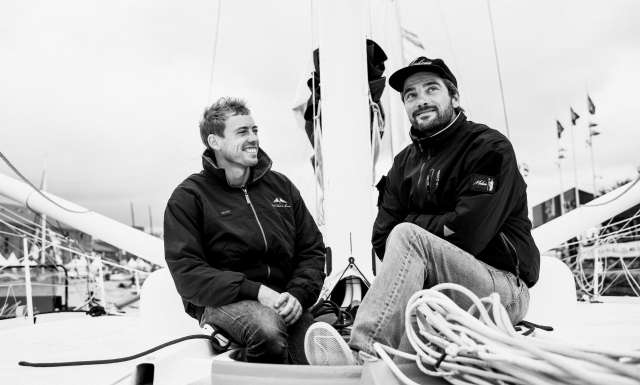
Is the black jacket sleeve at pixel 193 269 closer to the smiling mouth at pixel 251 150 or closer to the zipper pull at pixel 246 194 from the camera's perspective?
the zipper pull at pixel 246 194

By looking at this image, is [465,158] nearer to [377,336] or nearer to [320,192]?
[377,336]

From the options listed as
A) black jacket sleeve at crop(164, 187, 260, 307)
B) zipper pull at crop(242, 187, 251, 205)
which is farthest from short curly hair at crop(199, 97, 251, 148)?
black jacket sleeve at crop(164, 187, 260, 307)

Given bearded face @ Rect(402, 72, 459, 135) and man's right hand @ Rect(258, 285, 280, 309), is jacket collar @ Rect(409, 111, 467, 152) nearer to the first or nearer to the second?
bearded face @ Rect(402, 72, 459, 135)

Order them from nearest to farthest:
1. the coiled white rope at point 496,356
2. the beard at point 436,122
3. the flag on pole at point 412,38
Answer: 1. the coiled white rope at point 496,356
2. the beard at point 436,122
3. the flag on pole at point 412,38

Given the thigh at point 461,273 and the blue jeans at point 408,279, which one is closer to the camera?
the blue jeans at point 408,279

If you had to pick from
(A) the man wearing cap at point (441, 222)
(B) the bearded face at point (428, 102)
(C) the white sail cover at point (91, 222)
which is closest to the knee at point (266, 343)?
(A) the man wearing cap at point (441, 222)

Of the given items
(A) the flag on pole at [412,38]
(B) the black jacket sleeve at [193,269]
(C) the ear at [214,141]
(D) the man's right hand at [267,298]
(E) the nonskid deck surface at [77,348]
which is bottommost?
(E) the nonskid deck surface at [77,348]

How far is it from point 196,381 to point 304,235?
3.25 feet

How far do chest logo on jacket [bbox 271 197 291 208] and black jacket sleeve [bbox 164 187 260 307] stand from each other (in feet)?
1.27

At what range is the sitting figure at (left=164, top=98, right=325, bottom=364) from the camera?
2.08 meters

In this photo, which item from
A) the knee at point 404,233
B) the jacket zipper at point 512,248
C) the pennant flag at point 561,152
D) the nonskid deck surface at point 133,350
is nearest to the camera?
the nonskid deck surface at point 133,350

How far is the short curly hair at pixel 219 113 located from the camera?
2.45 m

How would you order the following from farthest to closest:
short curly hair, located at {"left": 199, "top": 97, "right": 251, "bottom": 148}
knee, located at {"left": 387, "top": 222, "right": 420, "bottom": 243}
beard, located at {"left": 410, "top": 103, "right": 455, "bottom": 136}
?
short curly hair, located at {"left": 199, "top": 97, "right": 251, "bottom": 148}, beard, located at {"left": 410, "top": 103, "right": 455, "bottom": 136}, knee, located at {"left": 387, "top": 222, "right": 420, "bottom": 243}

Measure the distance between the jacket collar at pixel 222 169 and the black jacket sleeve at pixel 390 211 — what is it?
1.89 ft
